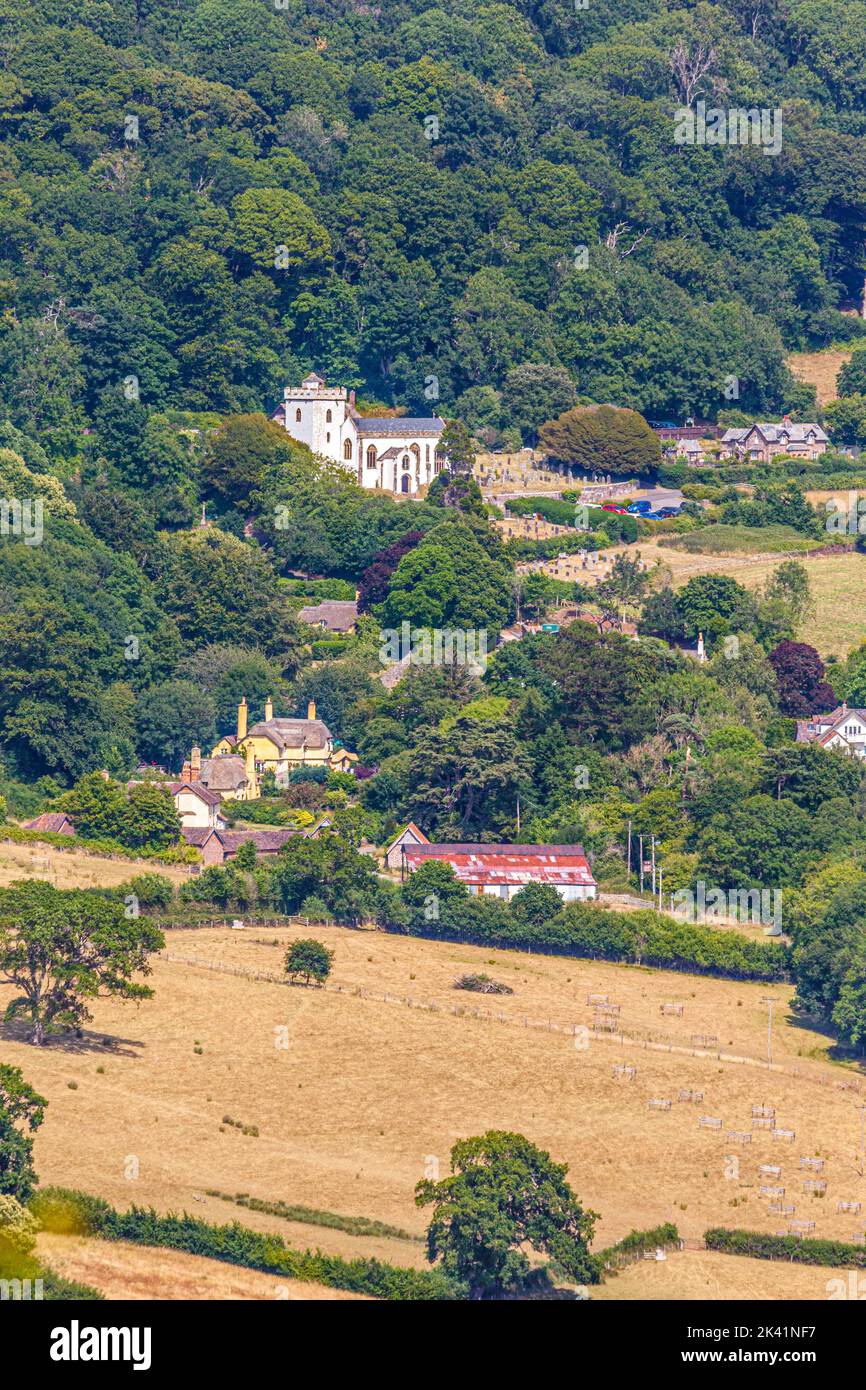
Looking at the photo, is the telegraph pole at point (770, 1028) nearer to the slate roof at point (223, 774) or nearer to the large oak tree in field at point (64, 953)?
the large oak tree in field at point (64, 953)

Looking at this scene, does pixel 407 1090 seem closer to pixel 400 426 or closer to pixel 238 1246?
pixel 238 1246

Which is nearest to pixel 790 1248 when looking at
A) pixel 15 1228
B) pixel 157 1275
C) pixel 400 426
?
pixel 157 1275

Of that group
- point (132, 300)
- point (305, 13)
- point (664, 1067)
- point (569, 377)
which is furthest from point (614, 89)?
point (664, 1067)

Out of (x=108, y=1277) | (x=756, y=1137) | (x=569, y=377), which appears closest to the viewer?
(x=108, y=1277)

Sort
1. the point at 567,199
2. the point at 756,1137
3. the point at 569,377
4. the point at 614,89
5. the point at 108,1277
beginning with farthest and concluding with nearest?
the point at 614,89, the point at 567,199, the point at 569,377, the point at 756,1137, the point at 108,1277

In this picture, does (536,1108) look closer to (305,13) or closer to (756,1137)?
(756,1137)

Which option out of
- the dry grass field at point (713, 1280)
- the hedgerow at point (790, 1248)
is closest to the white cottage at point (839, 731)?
the hedgerow at point (790, 1248)
